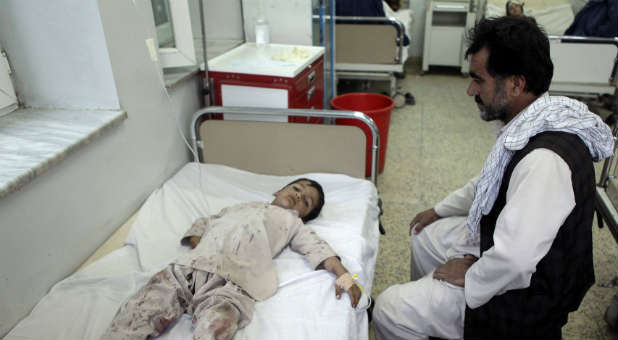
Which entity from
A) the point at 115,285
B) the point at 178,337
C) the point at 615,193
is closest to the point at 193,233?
the point at 115,285

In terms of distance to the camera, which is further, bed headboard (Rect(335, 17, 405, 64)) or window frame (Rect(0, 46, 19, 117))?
bed headboard (Rect(335, 17, 405, 64))

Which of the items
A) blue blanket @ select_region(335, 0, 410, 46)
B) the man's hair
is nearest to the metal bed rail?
the man's hair

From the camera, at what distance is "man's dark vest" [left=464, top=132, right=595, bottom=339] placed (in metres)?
1.24

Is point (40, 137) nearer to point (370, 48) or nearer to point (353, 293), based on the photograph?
point (353, 293)

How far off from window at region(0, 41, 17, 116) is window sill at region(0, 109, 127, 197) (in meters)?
0.03

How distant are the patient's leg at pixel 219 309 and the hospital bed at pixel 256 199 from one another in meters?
0.04

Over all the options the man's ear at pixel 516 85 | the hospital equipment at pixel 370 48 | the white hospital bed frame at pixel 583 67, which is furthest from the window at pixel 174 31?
the white hospital bed frame at pixel 583 67

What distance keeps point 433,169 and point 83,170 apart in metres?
2.48

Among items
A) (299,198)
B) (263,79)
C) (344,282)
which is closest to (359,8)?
(263,79)

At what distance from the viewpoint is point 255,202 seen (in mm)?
1928

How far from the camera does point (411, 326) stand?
1502mm

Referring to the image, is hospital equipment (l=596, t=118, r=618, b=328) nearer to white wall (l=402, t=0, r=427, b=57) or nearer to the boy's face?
the boy's face

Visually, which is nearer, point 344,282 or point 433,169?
point 344,282

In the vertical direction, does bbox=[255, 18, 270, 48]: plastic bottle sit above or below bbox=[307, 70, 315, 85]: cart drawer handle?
above
